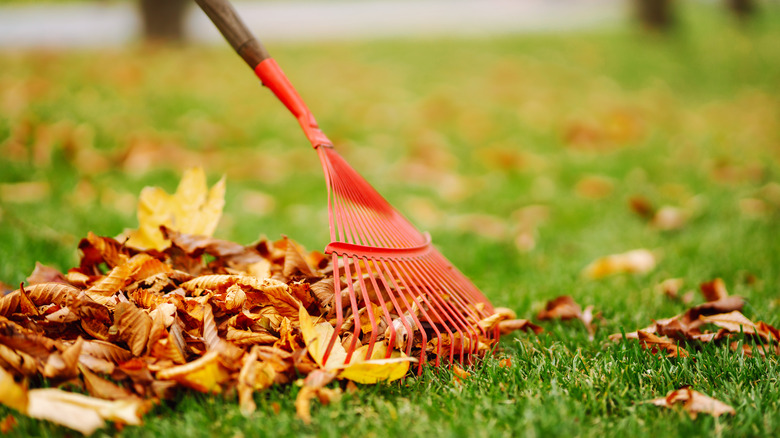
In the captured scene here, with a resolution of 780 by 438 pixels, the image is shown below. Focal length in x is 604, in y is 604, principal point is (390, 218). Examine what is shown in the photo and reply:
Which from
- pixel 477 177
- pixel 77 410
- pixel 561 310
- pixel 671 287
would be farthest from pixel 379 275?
pixel 477 177

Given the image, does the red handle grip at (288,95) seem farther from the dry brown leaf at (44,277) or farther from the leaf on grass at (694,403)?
the leaf on grass at (694,403)

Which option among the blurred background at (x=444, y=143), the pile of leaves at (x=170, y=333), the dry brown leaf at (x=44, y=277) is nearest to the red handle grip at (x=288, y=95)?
the pile of leaves at (x=170, y=333)

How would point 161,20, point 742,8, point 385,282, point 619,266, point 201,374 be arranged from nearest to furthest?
point 201,374
point 385,282
point 619,266
point 161,20
point 742,8

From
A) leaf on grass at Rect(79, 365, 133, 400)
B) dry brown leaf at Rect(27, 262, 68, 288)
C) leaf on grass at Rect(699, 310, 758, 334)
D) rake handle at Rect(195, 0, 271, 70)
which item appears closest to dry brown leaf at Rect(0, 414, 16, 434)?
leaf on grass at Rect(79, 365, 133, 400)

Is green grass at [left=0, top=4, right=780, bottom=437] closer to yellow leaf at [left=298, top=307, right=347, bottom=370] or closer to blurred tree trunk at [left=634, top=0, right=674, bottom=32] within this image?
yellow leaf at [left=298, top=307, right=347, bottom=370]

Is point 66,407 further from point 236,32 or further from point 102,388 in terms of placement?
point 236,32

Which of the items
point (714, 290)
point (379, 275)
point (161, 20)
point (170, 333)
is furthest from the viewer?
point (161, 20)

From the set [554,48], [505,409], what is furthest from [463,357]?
[554,48]
